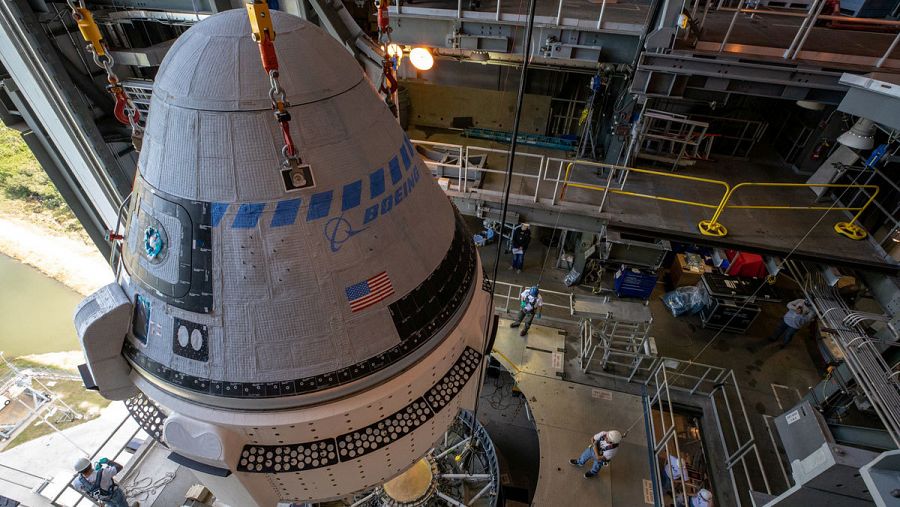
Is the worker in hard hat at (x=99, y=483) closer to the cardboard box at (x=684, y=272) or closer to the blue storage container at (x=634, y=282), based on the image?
the blue storage container at (x=634, y=282)

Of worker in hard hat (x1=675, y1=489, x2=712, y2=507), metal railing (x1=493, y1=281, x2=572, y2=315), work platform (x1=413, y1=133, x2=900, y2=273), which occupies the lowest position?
metal railing (x1=493, y1=281, x2=572, y2=315)

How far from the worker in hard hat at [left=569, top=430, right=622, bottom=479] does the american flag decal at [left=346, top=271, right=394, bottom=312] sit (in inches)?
261

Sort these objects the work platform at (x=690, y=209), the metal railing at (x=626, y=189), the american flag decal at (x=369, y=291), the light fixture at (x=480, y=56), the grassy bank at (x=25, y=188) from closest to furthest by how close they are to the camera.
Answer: the american flag decal at (x=369, y=291) < the metal railing at (x=626, y=189) < the work platform at (x=690, y=209) < the light fixture at (x=480, y=56) < the grassy bank at (x=25, y=188)

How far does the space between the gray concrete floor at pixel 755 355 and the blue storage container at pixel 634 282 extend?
114cm

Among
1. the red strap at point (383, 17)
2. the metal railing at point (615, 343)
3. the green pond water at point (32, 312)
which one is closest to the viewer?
the red strap at point (383, 17)

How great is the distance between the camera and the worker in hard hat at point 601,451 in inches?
330

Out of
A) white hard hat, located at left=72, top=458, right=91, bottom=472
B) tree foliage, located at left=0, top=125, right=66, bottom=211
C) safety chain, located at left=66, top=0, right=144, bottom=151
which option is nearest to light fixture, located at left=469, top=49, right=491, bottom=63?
safety chain, located at left=66, top=0, right=144, bottom=151

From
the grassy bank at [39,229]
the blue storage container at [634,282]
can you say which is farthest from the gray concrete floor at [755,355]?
the grassy bank at [39,229]

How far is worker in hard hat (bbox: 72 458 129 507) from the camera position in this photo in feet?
25.1

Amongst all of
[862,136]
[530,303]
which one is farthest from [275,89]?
[862,136]

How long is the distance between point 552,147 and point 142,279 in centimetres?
1389

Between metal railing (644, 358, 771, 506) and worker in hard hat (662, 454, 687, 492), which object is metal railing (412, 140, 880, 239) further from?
worker in hard hat (662, 454, 687, 492)

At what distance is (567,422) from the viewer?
1005 centimetres

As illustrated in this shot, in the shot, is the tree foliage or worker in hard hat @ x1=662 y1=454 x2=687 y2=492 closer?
worker in hard hat @ x1=662 y1=454 x2=687 y2=492
